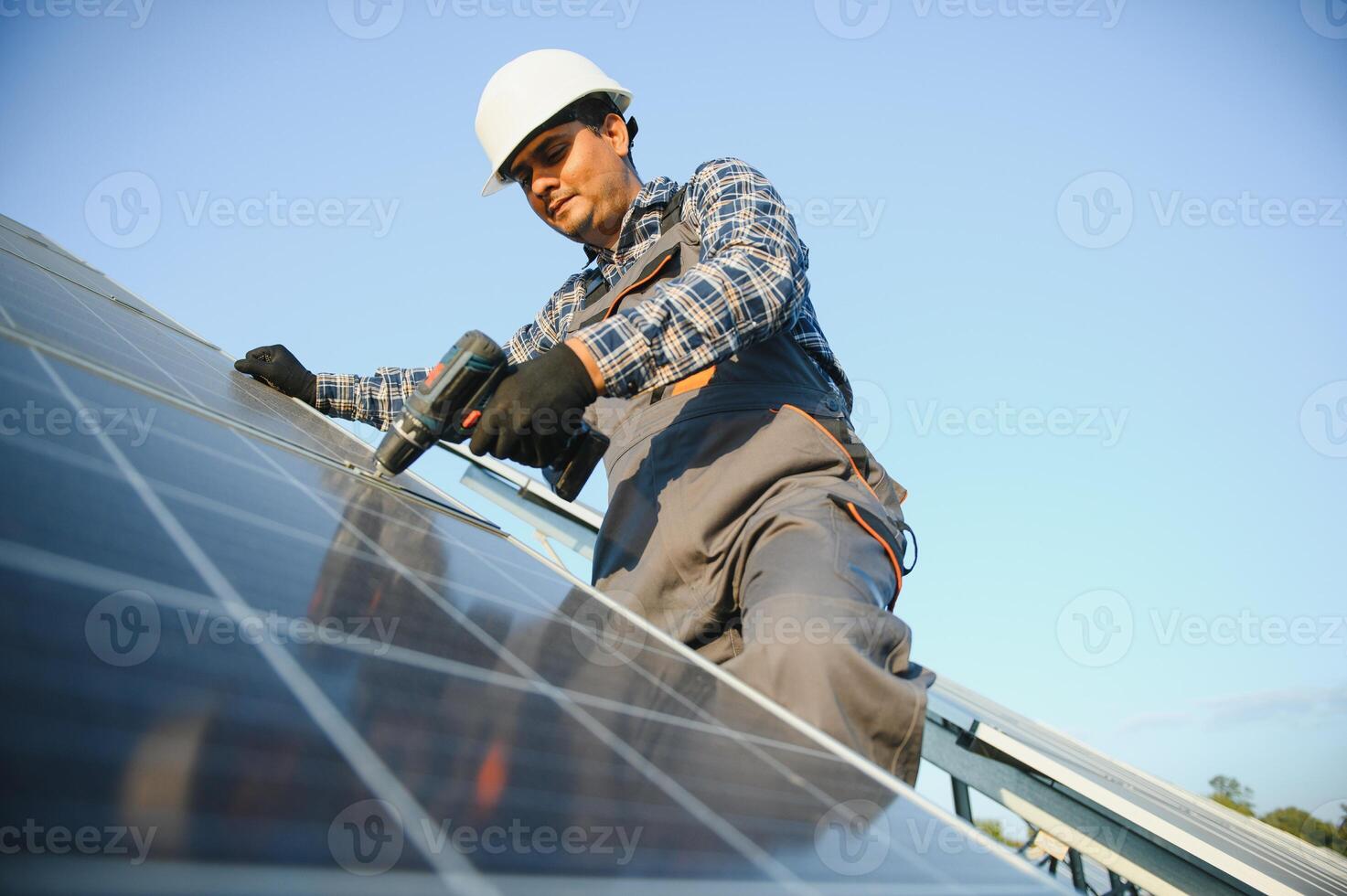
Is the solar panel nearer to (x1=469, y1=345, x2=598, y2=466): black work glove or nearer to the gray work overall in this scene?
the gray work overall

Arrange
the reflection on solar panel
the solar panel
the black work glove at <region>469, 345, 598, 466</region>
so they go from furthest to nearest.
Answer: the solar panel
the black work glove at <region>469, 345, 598, 466</region>
the reflection on solar panel

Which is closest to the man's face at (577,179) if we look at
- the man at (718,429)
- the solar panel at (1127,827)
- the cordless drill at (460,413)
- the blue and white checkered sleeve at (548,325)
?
the man at (718,429)

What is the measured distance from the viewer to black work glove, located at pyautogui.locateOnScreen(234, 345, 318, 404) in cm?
→ 423

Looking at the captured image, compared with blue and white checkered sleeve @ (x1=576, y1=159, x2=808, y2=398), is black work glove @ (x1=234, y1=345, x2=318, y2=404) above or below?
below

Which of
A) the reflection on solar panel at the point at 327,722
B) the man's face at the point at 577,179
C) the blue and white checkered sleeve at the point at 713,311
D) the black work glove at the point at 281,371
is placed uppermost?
the man's face at the point at 577,179

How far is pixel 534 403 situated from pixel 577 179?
164 cm

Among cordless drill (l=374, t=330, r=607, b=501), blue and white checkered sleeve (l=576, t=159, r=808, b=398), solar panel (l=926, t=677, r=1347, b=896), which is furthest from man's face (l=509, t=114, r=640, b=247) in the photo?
solar panel (l=926, t=677, r=1347, b=896)

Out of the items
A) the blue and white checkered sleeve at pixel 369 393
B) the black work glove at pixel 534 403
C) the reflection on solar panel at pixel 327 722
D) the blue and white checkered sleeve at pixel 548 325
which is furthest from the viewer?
the blue and white checkered sleeve at pixel 369 393

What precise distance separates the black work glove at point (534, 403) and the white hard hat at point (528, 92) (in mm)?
1666

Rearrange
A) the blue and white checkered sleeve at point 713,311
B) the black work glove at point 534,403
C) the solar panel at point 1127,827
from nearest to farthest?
the black work glove at point 534,403
the blue and white checkered sleeve at point 713,311
the solar panel at point 1127,827

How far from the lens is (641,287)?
3.29 metres

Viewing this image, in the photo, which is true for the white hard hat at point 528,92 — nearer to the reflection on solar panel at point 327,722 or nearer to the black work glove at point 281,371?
the black work glove at point 281,371

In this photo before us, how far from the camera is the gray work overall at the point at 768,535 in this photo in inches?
78.7

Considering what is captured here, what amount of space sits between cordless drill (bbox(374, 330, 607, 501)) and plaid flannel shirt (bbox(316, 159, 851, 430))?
244 millimetres
